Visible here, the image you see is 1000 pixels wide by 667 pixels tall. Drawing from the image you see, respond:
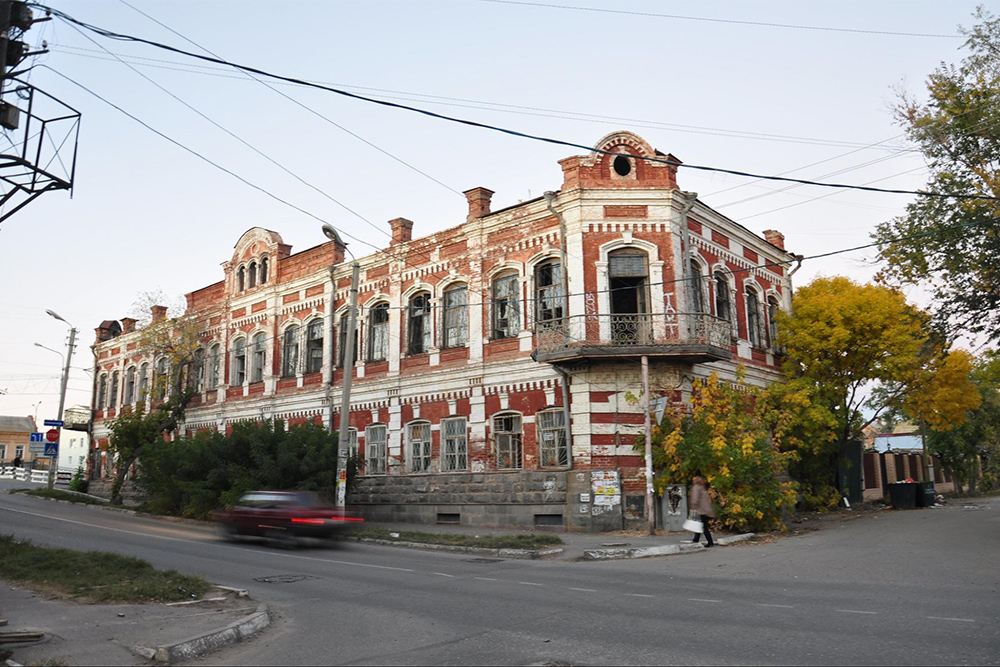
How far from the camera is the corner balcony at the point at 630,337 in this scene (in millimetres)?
19859

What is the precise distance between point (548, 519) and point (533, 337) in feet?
17.5

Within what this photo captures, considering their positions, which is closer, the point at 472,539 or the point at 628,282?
the point at 472,539

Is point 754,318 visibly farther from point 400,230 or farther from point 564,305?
point 400,230

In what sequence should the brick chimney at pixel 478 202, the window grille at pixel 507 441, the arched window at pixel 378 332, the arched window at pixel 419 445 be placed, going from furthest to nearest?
the arched window at pixel 378 332
the arched window at pixel 419 445
the brick chimney at pixel 478 202
the window grille at pixel 507 441

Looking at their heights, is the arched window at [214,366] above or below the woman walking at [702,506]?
above

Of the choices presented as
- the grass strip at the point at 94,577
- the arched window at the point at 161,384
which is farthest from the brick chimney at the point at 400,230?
the grass strip at the point at 94,577

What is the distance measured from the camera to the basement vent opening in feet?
67.6

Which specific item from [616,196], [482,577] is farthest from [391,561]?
[616,196]

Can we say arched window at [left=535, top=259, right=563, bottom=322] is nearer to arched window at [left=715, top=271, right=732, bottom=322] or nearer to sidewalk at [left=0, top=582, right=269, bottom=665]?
arched window at [left=715, top=271, right=732, bottom=322]

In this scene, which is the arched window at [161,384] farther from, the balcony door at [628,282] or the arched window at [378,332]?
the balcony door at [628,282]

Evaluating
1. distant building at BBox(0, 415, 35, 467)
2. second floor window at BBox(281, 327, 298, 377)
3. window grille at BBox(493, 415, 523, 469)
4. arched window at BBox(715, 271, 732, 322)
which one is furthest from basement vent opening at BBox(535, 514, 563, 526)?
distant building at BBox(0, 415, 35, 467)

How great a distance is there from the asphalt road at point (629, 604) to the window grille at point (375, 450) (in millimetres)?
9518

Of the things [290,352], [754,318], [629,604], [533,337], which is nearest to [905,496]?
[754,318]

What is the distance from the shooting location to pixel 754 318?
26641 mm
